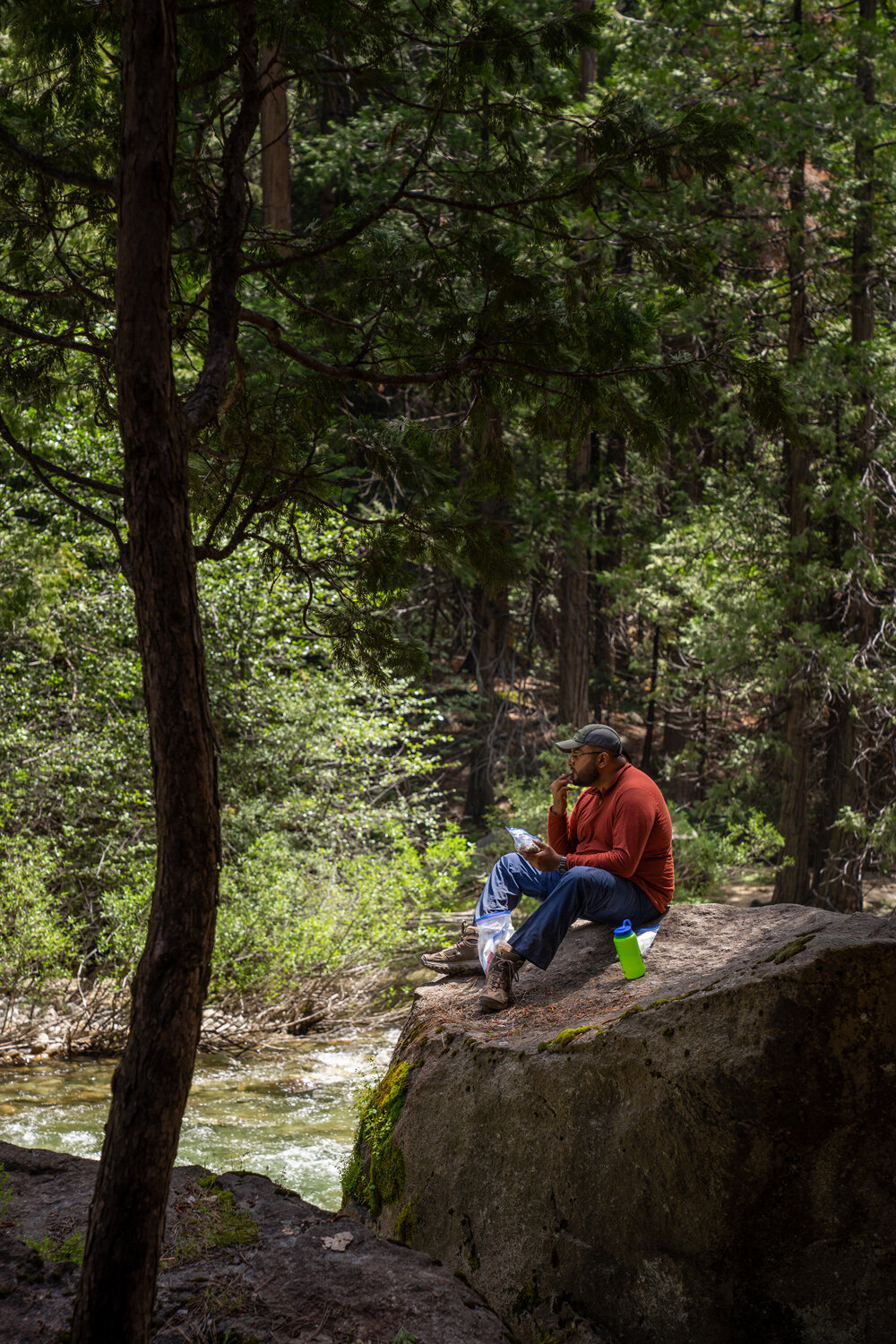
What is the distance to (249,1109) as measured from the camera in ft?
27.1

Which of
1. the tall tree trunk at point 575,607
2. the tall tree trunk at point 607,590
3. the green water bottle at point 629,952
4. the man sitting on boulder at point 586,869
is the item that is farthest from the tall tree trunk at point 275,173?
the green water bottle at point 629,952

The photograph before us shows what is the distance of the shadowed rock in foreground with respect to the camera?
10.1 feet

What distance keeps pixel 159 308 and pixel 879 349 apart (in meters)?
11.0

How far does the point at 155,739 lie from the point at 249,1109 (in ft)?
20.8

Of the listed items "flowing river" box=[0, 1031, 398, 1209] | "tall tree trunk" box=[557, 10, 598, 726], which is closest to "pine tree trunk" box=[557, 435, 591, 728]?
"tall tree trunk" box=[557, 10, 598, 726]

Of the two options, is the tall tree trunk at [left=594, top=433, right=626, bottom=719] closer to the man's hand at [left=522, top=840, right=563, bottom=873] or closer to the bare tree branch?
the man's hand at [left=522, top=840, right=563, bottom=873]

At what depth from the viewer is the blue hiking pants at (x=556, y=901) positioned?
5.08m

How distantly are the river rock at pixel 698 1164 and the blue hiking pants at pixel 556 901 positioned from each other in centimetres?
69

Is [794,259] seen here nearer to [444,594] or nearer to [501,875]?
[444,594]

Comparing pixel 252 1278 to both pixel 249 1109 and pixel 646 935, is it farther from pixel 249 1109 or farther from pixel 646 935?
pixel 249 1109

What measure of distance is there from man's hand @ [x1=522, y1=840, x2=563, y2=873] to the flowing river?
2.48m

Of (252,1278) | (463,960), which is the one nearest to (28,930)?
(463,960)

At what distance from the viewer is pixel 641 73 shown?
44.7ft

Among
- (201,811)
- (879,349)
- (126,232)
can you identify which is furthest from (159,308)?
(879,349)
